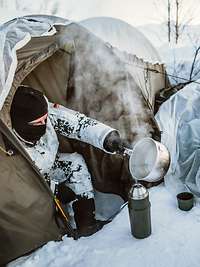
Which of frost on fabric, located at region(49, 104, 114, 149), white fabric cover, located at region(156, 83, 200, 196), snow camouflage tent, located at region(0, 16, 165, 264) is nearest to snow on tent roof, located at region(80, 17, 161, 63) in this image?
snow camouflage tent, located at region(0, 16, 165, 264)

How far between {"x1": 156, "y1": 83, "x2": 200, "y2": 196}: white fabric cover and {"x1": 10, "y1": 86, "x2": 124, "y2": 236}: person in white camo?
0.57 metres

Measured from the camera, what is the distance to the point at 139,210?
1.89 metres

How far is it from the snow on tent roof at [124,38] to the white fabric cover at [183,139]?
1373 mm

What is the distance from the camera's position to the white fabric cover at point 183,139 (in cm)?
242

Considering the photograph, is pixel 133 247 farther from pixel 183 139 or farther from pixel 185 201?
pixel 183 139

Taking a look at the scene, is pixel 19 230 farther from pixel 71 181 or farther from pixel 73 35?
pixel 73 35

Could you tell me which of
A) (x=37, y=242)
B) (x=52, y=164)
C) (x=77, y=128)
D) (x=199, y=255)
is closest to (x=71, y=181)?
(x=52, y=164)

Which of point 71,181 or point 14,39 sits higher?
point 14,39

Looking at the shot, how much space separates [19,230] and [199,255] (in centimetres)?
101

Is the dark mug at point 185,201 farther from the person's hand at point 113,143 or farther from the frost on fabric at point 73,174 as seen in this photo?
the frost on fabric at point 73,174

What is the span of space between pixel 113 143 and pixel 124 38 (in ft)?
9.35

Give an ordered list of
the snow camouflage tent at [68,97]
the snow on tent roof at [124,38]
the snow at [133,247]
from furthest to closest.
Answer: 1. the snow on tent roof at [124,38]
2. the snow camouflage tent at [68,97]
3. the snow at [133,247]

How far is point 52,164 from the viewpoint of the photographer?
2527mm

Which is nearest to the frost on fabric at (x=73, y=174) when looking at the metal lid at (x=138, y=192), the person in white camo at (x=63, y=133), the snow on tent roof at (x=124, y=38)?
the person in white camo at (x=63, y=133)
